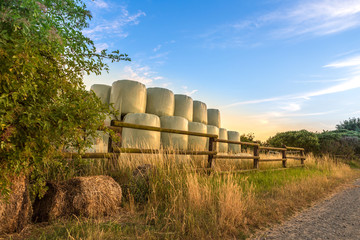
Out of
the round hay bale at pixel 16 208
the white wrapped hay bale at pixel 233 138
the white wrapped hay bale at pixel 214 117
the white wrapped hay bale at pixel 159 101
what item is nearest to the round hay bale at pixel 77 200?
the round hay bale at pixel 16 208

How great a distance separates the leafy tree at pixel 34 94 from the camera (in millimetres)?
2199

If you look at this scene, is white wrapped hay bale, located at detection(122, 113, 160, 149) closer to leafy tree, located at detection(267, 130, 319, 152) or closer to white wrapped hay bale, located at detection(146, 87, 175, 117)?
white wrapped hay bale, located at detection(146, 87, 175, 117)

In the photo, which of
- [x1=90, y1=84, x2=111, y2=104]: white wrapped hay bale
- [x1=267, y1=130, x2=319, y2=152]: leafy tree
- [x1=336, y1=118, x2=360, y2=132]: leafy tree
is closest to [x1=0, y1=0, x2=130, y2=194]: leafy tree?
[x1=90, y1=84, x2=111, y2=104]: white wrapped hay bale

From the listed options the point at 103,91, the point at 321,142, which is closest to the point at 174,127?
the point at 103,91

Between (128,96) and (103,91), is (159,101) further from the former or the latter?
(103,91)

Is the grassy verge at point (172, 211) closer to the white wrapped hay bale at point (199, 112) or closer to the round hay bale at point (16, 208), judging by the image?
the round hay bale at point (16, 208)

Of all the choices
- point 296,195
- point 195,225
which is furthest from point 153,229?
point 296,195

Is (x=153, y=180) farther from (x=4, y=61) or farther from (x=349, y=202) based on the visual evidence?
(x=349, y=202)

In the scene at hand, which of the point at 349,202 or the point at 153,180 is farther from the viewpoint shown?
the point at 349,202

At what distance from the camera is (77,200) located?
3.24 meters

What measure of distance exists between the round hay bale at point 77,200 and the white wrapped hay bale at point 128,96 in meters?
5.49

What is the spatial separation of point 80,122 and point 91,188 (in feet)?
4.06

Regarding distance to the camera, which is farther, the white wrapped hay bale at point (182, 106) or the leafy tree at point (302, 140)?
the leafy tree at point (302, 140)

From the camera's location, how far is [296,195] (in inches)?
207
